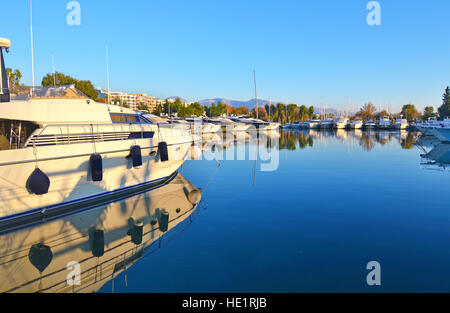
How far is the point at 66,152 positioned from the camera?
380 inches

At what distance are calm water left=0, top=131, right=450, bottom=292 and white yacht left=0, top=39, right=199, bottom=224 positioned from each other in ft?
3.98

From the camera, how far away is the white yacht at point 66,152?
8.70 m

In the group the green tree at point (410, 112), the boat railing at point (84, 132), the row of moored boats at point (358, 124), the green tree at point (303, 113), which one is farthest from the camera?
the green tree at point (303, 113)

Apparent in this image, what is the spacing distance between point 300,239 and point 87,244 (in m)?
5.19

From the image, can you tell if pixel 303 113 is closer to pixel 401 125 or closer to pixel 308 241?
pixel 401 125

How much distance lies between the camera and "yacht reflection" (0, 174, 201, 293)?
572 cm

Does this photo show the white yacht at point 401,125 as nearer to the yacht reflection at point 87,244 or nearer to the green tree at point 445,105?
the green tree at point 445,105

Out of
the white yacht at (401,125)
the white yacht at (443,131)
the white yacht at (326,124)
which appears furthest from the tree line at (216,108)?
the white yacht at (443,131)

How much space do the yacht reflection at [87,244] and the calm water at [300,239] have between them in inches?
8.5

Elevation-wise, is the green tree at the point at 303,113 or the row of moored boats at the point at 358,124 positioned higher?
the green tree at the point at 303,113

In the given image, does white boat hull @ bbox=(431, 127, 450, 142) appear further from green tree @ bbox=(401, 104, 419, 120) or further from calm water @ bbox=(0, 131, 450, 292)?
green tree @ bbox=(401, 104, 419, 120)

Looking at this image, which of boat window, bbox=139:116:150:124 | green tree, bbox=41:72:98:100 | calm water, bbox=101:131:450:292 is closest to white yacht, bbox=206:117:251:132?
green tree, bbox=41:72:98:100

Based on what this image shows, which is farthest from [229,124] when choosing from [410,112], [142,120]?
[410,112]
